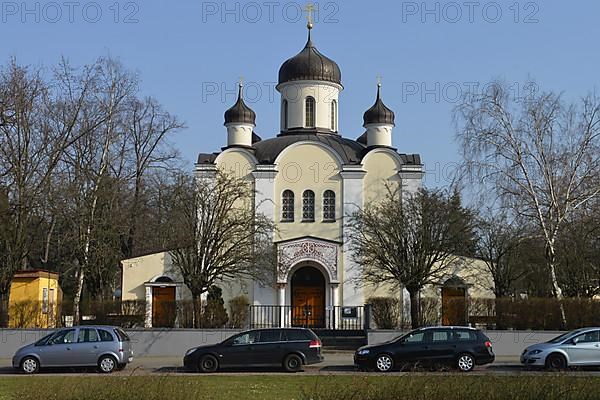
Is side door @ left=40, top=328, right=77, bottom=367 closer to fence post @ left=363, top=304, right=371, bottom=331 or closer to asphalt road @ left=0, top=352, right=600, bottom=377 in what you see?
asphalt road @ left=0, top=352, right=600, bottom=377

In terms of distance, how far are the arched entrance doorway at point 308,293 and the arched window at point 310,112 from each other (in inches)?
337

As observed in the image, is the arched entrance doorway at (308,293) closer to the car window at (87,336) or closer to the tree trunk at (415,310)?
the tree trunk at (415,310)

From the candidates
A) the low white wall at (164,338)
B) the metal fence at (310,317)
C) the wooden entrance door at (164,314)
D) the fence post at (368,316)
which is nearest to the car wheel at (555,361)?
the low white wall at (164,338)

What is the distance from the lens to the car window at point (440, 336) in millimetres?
23750

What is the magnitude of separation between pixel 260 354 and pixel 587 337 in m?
9.16

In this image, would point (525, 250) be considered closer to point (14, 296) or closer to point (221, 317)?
point (221, 317)

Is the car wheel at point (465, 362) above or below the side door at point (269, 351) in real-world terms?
below

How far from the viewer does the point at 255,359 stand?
24000 millimetres

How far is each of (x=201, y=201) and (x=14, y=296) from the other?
26.8ft

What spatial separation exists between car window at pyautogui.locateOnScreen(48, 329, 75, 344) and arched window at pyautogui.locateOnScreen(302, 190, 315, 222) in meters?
19.6

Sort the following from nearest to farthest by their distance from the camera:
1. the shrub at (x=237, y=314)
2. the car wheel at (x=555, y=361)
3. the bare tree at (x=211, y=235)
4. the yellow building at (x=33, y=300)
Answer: the car wheel at (x=555, y=361), the yellow building at (x=33, y=300), the shrub at (x=237, y=314), the bare tree at (x=211, y=235)

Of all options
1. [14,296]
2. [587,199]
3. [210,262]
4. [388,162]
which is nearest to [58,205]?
[14,296]

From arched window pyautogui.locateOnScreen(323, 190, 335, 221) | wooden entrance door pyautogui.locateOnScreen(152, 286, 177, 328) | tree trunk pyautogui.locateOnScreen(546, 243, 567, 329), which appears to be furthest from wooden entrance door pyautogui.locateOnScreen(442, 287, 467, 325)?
arched window pyautogui.locateOnScreen(323, 190, 335, 221)

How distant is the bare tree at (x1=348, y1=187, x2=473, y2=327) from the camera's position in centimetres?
3275
